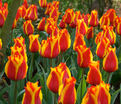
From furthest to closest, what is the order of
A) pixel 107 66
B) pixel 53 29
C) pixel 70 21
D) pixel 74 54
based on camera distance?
pixel 70 21 → pixel 74 54 → pixel 53 29 → pixel 107 66

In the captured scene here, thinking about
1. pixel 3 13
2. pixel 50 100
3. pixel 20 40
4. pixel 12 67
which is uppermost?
pixel 3 13

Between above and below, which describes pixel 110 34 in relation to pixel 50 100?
above

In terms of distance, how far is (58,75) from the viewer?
135 centimetres

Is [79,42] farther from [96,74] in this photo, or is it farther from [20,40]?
[96,74]

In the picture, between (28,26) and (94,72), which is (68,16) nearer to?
(28,26)

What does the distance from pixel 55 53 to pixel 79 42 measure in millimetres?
328

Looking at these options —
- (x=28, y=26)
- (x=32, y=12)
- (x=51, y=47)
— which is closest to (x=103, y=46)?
(x=51, y=47)

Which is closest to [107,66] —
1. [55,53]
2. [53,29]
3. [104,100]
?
[55,53]

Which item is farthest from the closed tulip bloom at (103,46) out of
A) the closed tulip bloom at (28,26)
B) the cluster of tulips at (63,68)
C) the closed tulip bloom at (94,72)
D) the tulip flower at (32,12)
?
the tulip flower at (32,12)

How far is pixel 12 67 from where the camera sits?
4.98 ft

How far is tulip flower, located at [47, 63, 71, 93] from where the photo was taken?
1349mm

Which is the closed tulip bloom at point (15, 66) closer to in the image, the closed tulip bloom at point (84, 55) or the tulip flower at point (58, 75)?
the tulip flower at point (58, 75)

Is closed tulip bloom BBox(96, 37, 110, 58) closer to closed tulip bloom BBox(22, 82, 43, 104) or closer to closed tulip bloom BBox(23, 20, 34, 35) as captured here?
closed tulip bloom BBox(22, 82, 43, 104)

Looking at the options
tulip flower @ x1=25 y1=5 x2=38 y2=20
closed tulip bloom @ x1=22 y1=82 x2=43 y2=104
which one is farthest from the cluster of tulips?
tulip flower @ x1=25 y1=5 x2=38 y2=20
